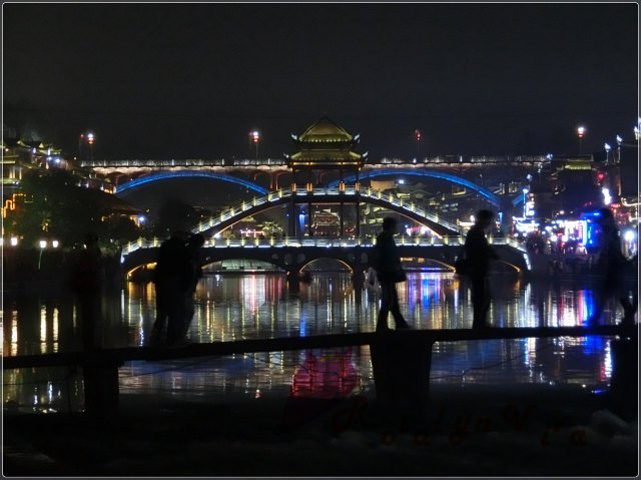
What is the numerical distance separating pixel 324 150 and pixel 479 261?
9638cm

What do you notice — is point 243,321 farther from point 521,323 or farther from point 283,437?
point 283,437

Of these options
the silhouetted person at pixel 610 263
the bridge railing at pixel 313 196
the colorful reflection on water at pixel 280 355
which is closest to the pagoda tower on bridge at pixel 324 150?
the bridge railing at pixel 313 196

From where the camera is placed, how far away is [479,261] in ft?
46.1

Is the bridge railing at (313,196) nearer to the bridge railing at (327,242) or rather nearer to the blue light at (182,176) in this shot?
the bridge railing at (327,242)

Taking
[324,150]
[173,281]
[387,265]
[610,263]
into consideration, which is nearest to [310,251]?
[324,150]

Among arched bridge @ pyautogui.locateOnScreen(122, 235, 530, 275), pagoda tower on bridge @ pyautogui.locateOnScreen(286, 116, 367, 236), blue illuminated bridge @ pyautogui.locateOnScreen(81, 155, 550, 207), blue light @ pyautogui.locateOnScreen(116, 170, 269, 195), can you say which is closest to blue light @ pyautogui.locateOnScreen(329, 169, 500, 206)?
blue illuminated bridge @ pyautogui.locateOnScreen(81, 155, 550, 207)

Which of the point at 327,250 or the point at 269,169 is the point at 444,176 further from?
the point at 327,250

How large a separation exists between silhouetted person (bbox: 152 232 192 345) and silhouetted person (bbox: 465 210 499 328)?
3.59 m

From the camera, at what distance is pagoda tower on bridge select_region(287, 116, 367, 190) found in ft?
358

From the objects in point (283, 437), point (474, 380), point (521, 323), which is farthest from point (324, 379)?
point (521, 323)

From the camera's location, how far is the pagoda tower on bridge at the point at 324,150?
358 ft

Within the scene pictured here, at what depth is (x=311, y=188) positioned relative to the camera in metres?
97.7

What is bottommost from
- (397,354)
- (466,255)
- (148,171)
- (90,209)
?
(397,354)

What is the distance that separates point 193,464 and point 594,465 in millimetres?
3881
